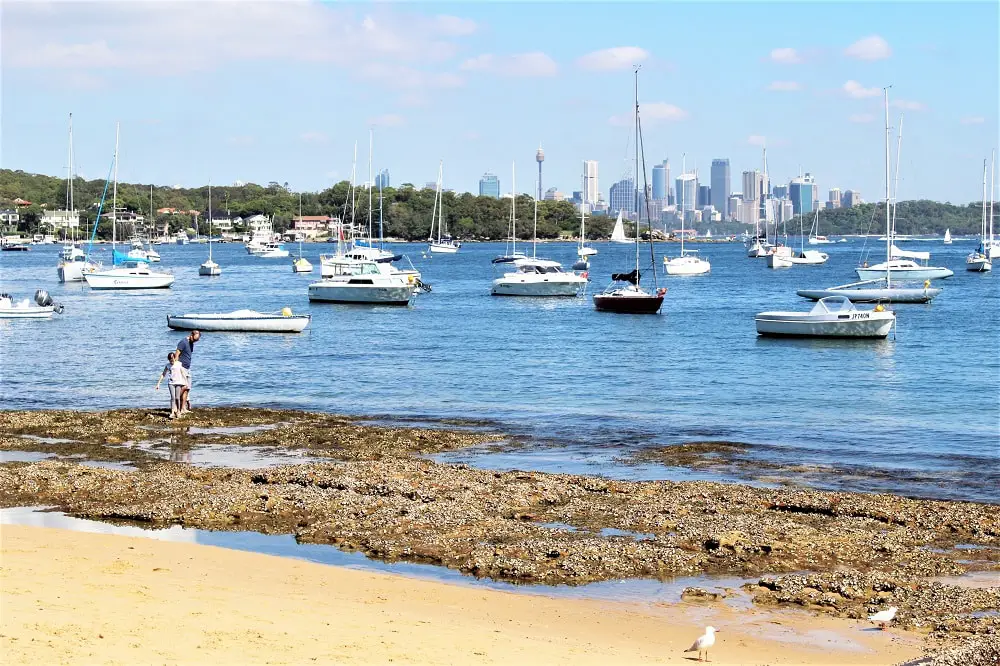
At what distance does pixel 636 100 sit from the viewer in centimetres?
7131

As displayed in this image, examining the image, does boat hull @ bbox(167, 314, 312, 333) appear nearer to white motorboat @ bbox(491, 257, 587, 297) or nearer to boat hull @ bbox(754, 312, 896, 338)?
boat hull @ bbox(754, 312, 896, 338)

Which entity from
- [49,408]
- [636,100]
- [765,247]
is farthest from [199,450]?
[765,247]

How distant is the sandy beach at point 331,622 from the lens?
10.9 meters

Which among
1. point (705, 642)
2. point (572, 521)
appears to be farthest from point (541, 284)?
point (705, 642)

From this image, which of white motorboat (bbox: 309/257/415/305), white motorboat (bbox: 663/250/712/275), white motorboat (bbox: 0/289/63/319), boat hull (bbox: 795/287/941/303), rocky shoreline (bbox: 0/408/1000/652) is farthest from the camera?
white motorboat (bbox: 663/250/712/275)

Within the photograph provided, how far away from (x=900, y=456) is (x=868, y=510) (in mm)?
6637

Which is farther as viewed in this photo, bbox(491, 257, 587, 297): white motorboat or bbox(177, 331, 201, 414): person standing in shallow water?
bbox(491, 257, 587, 297): white motorboat

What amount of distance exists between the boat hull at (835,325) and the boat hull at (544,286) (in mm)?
27325

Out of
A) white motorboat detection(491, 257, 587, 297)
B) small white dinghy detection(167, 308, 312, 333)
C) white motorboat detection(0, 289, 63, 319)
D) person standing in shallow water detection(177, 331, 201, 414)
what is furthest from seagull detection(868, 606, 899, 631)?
white motorboat detection(491, 257, 587, 297)

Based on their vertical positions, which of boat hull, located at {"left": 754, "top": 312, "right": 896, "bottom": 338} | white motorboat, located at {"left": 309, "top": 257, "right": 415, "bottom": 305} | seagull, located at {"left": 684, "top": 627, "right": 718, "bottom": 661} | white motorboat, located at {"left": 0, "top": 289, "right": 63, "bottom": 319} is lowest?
seagull, located at {"left": 684, "top": 627, "right": 718, "bottom": 661}

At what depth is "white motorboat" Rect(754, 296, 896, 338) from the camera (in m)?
48.0

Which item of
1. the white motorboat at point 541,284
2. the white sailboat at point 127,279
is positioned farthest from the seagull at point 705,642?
the white sailboat at point 127,279

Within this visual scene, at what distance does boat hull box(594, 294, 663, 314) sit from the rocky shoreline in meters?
41.2

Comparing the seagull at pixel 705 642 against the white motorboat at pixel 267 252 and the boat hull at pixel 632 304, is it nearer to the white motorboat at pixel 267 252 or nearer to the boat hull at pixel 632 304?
the boat hull at pixel 632 304
